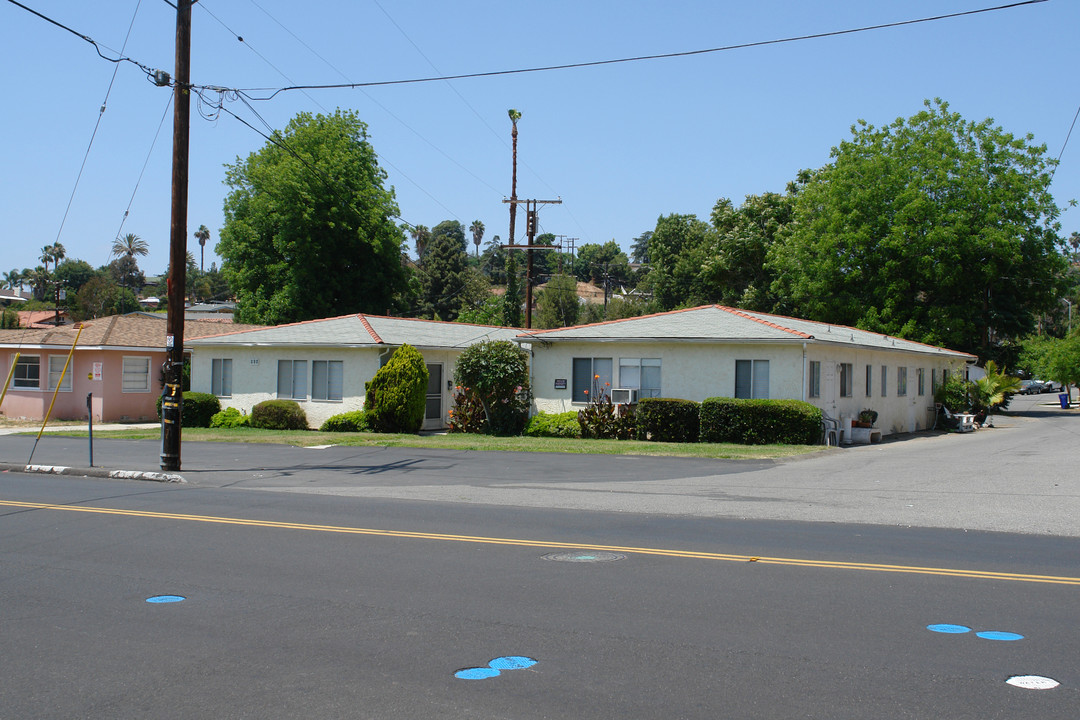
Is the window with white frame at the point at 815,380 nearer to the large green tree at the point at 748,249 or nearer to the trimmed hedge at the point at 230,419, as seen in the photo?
the trimmed hedge at the point at 230,419

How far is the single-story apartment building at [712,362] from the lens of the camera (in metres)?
24.7

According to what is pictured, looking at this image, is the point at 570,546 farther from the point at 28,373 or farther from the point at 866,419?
the point at 28,373

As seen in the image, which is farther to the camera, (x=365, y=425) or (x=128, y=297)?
(x=128, y=297)

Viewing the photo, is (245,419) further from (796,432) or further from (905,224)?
(905,224)

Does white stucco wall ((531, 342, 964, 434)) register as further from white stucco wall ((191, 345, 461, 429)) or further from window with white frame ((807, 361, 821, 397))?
white stucco wall ((191, 345, 461, 429))

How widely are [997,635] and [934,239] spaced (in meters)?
39.8

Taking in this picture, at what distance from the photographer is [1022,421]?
40.9 metres

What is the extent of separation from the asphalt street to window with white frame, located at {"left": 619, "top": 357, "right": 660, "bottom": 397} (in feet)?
36.4

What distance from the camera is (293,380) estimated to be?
30.8m

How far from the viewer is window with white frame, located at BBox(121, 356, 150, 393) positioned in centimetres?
3473

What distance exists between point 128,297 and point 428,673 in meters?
95.2

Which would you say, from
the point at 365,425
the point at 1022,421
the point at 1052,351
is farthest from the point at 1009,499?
the point at 1052,351

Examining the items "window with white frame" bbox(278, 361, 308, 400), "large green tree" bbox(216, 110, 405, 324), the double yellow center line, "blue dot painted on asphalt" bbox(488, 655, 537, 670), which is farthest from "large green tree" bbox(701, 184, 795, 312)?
"blue dot painted on asphalt" bbox(488, 655, 537, 670)

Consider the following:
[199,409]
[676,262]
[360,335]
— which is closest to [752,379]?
[360,335]
